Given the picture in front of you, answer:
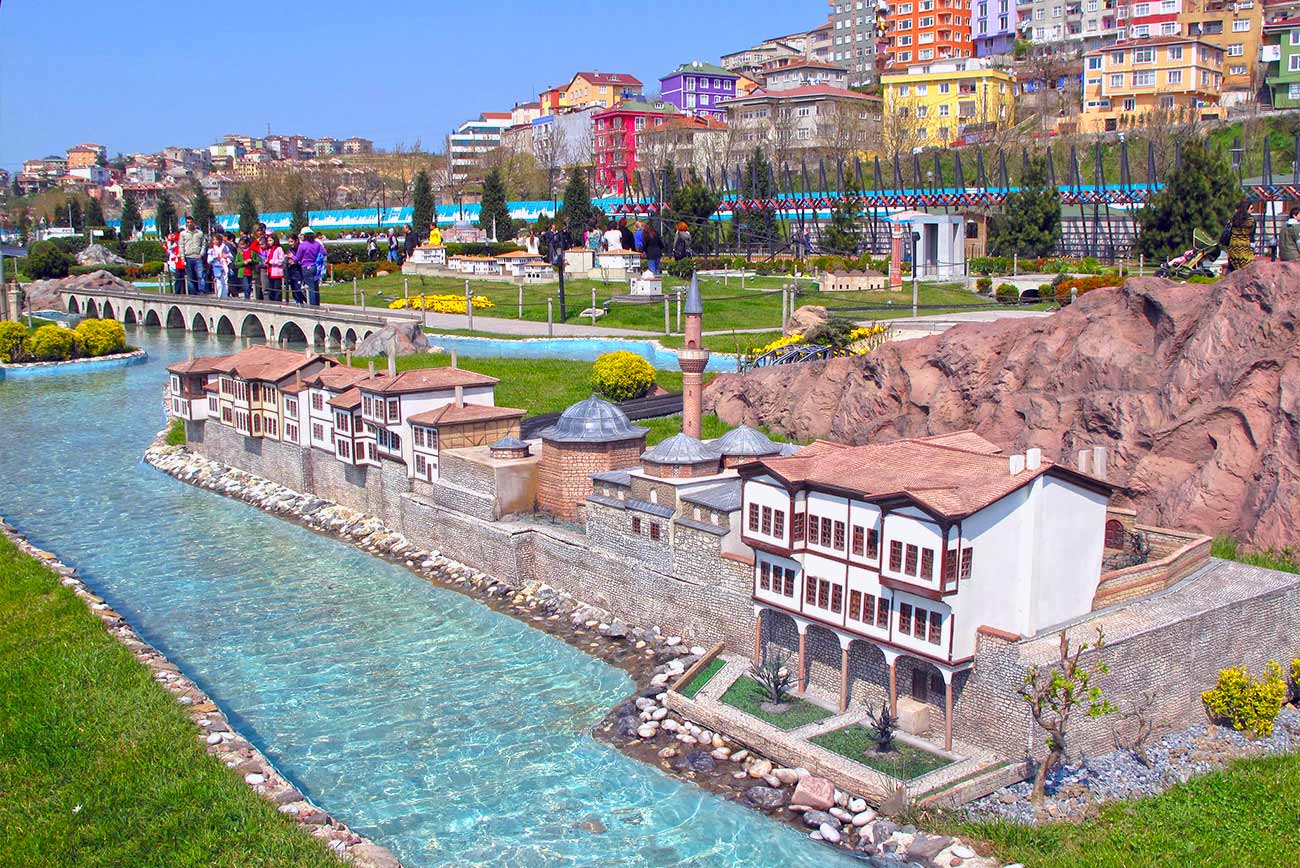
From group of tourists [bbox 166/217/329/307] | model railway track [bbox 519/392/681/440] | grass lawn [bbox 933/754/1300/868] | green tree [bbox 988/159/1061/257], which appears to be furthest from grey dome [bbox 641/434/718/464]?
green tree [bbox 988/159/1061/257]

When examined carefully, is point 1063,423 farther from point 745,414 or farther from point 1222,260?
point 1222,260

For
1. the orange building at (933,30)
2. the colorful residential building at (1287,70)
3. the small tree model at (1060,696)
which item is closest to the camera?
the small tree model at (1060,696)

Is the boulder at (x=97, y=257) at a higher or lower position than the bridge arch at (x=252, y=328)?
higher

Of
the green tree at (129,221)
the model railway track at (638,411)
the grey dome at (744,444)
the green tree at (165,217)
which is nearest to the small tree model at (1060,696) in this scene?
the grey dome at (744,444)

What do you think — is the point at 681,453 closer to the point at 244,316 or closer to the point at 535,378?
the point at 535,378

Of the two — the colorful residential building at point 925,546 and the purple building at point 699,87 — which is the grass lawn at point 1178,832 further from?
the purple building at point 699,87

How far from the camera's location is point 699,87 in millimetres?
142875

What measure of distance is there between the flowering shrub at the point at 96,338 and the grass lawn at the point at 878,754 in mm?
53894

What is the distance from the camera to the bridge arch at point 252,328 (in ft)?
224

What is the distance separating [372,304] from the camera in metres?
65.8

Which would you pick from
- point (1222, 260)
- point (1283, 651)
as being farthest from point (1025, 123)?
point (1283, 651)

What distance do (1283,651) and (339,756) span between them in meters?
16.7

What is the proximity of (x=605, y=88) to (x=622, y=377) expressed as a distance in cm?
11205

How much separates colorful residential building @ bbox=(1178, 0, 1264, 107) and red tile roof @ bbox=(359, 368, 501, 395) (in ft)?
263
